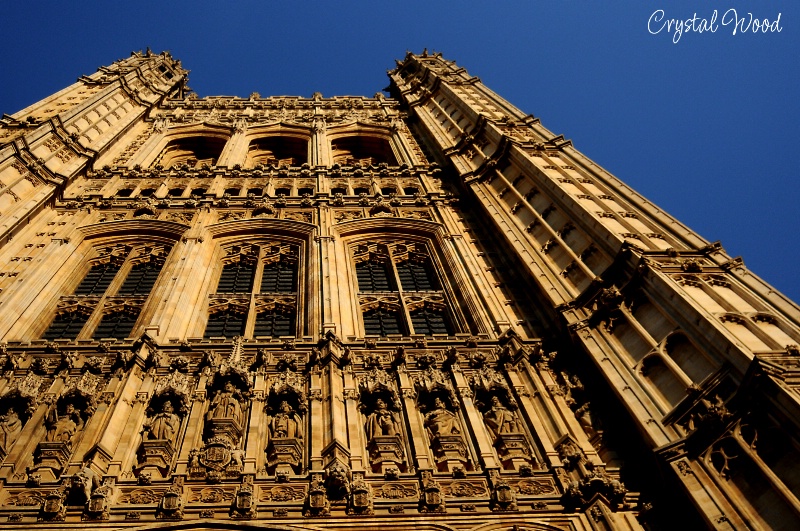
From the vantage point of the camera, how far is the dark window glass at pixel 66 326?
16.1 meters

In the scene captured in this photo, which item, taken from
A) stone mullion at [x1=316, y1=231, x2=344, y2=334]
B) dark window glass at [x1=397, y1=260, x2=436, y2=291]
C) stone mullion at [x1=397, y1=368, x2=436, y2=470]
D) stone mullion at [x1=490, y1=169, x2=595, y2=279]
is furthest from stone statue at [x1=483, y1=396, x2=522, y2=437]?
dark window glass at [x1=397, y1=260, x2=436, y2=291]

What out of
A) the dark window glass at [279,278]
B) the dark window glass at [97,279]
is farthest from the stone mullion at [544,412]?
the dark window glass at [97,279]

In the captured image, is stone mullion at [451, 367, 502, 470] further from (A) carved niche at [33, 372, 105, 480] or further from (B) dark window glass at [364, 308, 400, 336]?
(A) carved niche at [33, 372, 105, 480]

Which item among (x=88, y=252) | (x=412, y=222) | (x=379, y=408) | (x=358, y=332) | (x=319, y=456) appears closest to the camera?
(x=319, y=456)

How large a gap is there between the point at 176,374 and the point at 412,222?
10870 millimetres

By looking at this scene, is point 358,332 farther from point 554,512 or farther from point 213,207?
point 213,207

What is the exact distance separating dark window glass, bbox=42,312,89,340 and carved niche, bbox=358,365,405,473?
23.9ft

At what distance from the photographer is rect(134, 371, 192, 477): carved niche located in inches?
429

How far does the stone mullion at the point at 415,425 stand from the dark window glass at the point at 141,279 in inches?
327

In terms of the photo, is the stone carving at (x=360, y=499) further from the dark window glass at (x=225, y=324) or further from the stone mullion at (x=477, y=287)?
the dark window glass at (x=225, y=324)

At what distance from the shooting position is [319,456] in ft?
35.7

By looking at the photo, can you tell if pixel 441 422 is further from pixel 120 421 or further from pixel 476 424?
pixel 120 421

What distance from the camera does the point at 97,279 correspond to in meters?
19.4

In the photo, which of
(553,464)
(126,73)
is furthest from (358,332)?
(126,73)
